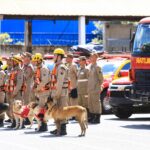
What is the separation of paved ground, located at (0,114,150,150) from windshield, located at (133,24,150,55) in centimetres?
182

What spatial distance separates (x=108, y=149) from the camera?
1695 cm

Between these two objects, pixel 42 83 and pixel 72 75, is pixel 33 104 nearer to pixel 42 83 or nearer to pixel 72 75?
pixel 42 83

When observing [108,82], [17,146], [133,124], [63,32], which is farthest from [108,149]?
[63,32]

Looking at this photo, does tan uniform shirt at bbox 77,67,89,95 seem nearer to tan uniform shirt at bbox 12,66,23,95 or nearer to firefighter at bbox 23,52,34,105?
firefighter at bbox 23,52,34,105

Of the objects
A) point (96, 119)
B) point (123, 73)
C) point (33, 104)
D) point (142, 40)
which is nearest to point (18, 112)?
point (33, 104)

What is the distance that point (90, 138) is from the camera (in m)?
19.0

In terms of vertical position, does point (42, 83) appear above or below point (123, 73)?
below

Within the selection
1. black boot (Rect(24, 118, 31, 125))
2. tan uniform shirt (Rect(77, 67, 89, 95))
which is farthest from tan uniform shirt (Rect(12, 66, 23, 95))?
tan uniform shirt (Rect(77, 67, 89, 95))

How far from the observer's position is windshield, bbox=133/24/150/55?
2255 centimetres

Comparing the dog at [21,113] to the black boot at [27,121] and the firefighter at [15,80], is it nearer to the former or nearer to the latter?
the firefighter at [15,80]

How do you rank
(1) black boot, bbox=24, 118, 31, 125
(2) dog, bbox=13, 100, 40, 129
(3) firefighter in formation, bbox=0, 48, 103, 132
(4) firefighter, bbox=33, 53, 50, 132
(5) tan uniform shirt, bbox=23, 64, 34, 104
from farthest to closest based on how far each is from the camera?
(5) tan uniform shirt, bbox=23, 64, 34, 104 < (1) black boot, bbox=24, 118, 31, 125 < (2) dog, bbox=13, 100, 40, 129 < (4) firefighter, bbox=33, 53, 50, 132 < (3) firefighter in formation, bbox=0, 48, 103, 132

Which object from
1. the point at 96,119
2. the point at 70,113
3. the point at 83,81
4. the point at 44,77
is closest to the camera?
the point at 70,113

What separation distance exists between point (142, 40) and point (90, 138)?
459 cm

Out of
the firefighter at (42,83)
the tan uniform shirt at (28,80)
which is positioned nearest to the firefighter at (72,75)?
the tan uniform shirt at (28,80)
